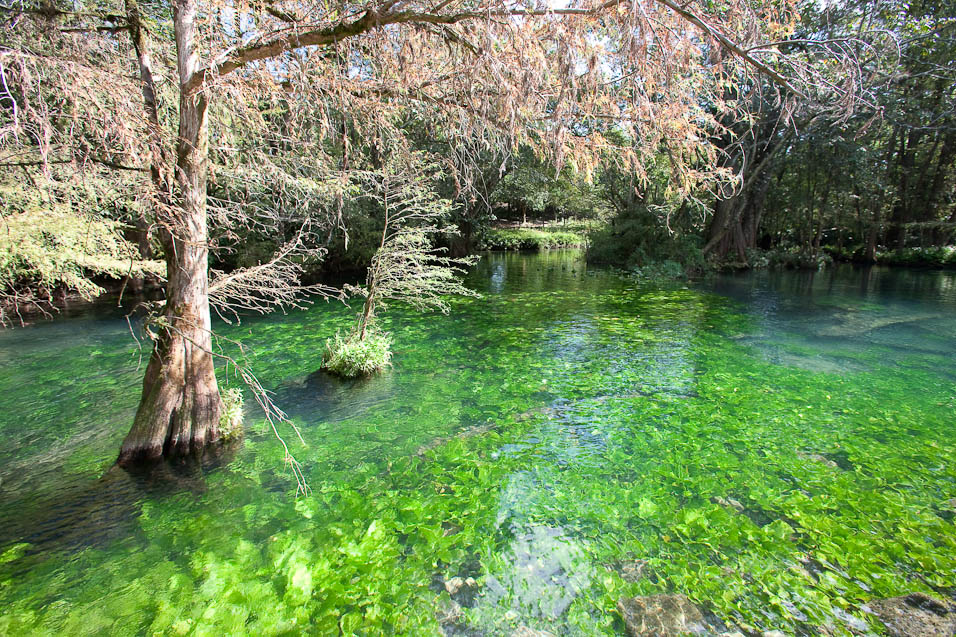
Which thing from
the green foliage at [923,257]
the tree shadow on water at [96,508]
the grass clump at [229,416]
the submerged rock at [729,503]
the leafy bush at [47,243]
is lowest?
the tree shadow on water at [96,508]

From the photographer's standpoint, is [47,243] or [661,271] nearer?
[47,243]

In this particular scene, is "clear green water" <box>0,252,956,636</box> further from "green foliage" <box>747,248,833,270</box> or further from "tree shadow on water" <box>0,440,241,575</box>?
"green foliage" <box>747,248,833,270</box>

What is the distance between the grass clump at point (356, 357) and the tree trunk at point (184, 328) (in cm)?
302

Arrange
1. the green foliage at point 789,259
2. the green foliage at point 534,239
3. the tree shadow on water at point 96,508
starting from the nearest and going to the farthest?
1. the tree shadow on water at point 96,508
2. the green foliage at point 789,259
3. the green foliage at point 534,239

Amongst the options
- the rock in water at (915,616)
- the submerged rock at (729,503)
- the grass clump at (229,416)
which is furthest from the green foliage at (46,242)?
the rock in water at (915,616)

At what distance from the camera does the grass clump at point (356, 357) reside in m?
8.59

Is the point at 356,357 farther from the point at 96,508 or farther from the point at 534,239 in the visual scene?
the point at 534,239

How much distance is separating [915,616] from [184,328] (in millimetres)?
6891

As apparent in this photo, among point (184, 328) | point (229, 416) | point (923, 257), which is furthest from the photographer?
point (923, 257)

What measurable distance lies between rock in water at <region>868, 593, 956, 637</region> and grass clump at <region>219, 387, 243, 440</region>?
21.8ft

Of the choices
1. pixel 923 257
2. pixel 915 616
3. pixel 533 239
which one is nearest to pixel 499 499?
pixel 915 616

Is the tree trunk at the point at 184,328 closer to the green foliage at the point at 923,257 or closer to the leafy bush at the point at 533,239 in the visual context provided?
the green foliage at the point at 923,257

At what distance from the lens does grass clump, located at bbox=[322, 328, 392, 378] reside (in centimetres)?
859

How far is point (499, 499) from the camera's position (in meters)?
4.91
